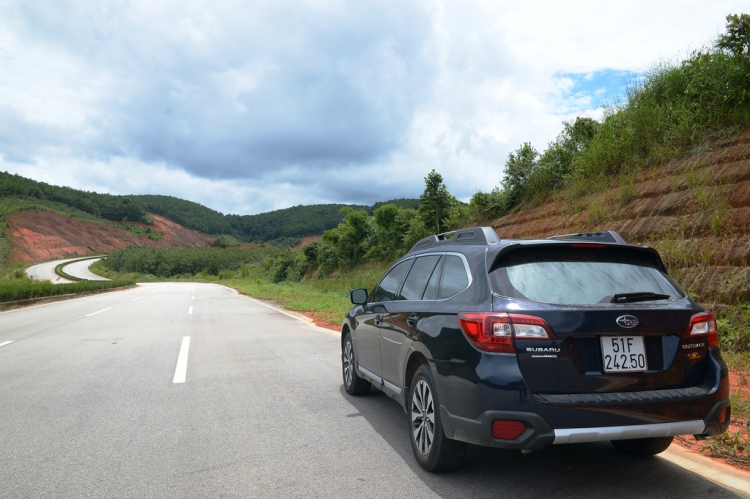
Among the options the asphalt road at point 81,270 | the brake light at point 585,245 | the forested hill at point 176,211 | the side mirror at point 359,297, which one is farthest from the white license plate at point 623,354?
the forested hill at point 176,211

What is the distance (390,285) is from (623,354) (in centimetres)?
251

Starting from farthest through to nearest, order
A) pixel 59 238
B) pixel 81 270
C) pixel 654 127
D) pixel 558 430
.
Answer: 1. pixel 59 238
2. pixel 81 270
3. pixel 654 127
4. pixel 558 430

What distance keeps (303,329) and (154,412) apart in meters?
7.33

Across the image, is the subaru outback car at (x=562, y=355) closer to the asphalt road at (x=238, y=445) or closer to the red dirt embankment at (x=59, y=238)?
the asphalt road at (x=238, y=445)

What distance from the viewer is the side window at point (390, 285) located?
4953 millimetres

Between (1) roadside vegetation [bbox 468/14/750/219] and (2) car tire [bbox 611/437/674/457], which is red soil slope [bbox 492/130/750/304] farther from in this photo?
(2) car tire [bbox 611/437/674/457]

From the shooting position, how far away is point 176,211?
172 meters

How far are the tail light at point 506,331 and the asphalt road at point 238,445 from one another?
3.24 ft

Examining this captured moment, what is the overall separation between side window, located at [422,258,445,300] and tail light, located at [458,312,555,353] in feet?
2.94

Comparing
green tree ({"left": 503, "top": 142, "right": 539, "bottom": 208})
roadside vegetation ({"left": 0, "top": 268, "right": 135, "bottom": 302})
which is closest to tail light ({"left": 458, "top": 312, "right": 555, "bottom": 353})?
green tree ({"left": 503, "top": 142, "right": 539, "bottom": 208})

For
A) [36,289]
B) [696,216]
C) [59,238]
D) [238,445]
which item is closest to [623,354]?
[238,445]

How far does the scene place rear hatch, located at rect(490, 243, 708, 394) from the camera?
9.79 feet

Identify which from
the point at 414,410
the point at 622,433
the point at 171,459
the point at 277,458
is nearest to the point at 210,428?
the point at 171,459

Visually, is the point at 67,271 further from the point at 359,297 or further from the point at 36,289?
the point at 359,297
